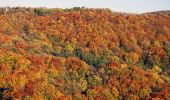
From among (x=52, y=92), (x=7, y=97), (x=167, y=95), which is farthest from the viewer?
(x=167, y=95)

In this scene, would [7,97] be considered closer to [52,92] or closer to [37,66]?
[52,92]

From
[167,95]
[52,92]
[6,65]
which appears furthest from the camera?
[167,95]

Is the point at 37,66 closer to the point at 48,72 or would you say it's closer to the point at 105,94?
the point at 48,72

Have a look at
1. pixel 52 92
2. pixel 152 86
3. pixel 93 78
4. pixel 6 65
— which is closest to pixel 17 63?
pixel 6 65

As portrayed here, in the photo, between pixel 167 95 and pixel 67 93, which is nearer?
pixel 67 93

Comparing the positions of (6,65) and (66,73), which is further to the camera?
(66,73)

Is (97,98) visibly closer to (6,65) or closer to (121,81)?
(121,81)

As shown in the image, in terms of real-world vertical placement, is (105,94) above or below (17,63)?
below

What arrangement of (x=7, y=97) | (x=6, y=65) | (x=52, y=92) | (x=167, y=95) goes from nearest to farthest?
(x=7, y=97), (x=52, y=92), (x=6, y=65), (x=167, y=95)

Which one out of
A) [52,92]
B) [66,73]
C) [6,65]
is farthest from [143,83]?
[6,65]
